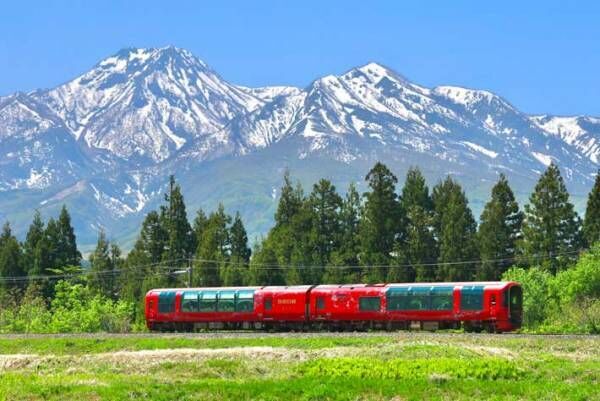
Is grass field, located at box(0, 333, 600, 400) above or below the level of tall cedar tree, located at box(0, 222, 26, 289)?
below

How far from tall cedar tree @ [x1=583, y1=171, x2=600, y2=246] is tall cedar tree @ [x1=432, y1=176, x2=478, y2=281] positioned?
1103 centimetres

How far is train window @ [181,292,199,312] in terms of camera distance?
8388 cm

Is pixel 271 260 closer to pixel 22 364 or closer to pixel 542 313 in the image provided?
pixel 542 313

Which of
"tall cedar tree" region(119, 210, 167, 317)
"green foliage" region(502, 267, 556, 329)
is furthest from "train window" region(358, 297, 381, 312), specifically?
"tall cedar tree" region(119, 210, 167, 317)

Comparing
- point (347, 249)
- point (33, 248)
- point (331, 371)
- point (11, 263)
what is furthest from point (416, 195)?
point (331, 371)

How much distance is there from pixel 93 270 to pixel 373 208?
49.2m

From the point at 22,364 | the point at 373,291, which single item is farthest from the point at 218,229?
the point at 22,364

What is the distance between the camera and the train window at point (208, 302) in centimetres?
8293

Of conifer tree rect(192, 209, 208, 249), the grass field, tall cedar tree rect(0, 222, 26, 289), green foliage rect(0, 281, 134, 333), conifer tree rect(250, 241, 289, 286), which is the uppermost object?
conifer tree rect(192, 209, 208, 249)

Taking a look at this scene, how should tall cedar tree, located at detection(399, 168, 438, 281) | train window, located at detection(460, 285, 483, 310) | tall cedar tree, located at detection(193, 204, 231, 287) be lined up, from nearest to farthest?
1. train window, located at detection(460, 285, 483, 310)
2. tall cedar tree, located at detection(399, 168, 438, 281)
3. tall cedar tree, located at detection(193, 204, 231, 287)

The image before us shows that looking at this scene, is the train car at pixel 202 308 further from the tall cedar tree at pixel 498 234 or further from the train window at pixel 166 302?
the tall cedar tree at pixel 498 234

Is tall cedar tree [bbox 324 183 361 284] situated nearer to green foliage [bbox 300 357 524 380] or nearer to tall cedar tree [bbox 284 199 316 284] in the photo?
tall cedar tree [bbox 284 199 316 284]

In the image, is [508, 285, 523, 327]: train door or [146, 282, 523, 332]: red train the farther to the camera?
[508, 285, 523, 327]: train door

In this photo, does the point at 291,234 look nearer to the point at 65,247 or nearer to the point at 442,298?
the point at 65,247
